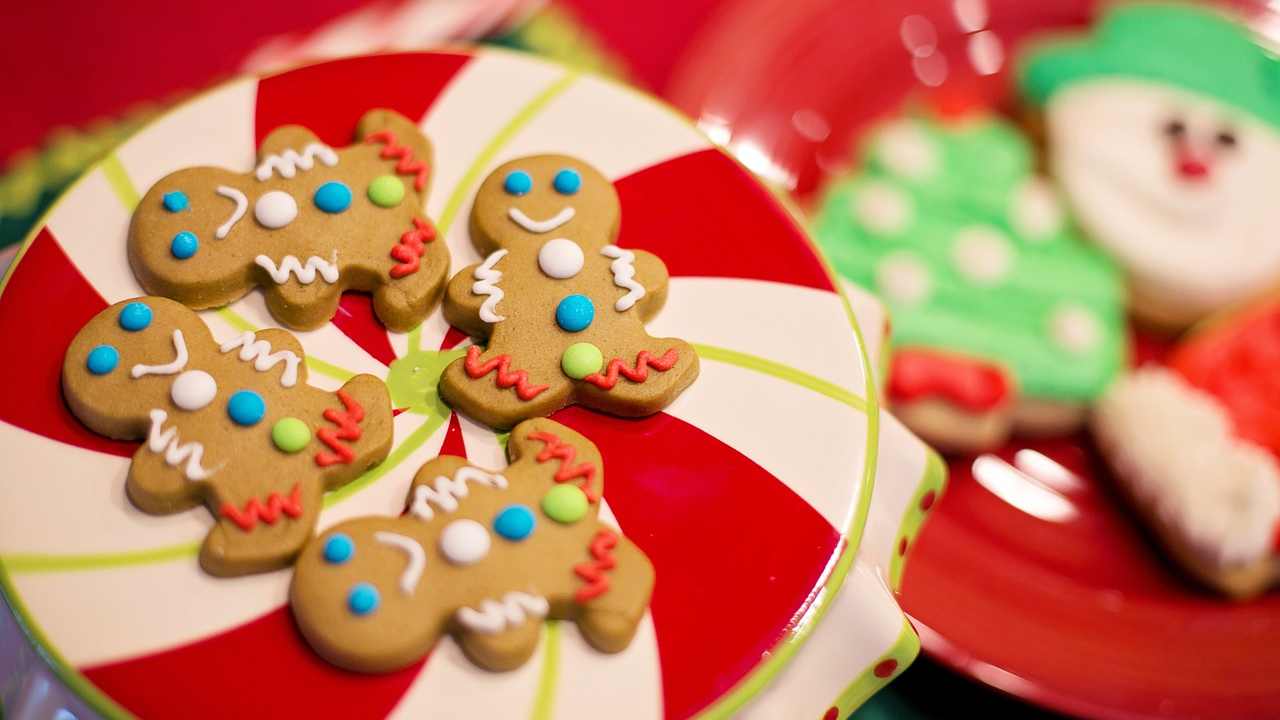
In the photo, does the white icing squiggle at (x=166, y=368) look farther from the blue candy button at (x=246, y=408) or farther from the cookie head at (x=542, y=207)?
the cookie head at (x=542, y=207)

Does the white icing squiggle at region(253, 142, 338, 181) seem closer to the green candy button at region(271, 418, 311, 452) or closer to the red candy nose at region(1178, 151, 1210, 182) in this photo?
the green candy button at region(271, 418, 311, 452)

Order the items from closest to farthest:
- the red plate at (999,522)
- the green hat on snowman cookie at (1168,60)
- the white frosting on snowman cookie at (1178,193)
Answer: the red plate at (999,522) → the white frosting on snowman cookie at (1178,193) → the green hat on snowman cookie at (1168,60)

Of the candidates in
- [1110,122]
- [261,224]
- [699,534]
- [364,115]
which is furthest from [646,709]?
[1110,122]

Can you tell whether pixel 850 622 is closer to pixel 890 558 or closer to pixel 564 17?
pixel 890 558

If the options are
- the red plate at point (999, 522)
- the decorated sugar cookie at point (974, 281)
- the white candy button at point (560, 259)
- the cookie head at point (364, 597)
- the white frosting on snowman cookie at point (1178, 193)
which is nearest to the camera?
the cookie head at point (364, 597)

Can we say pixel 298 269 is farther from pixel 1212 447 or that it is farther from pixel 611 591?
pixel 1212 447

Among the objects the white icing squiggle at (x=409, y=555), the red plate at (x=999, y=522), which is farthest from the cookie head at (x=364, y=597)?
the red plate at (x=999, y=522)

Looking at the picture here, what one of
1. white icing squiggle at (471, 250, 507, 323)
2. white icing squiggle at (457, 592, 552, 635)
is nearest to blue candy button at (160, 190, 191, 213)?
white icing squiggle at (471, 250, 507, 323)

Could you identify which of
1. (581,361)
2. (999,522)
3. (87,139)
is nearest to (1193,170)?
(999,522)
